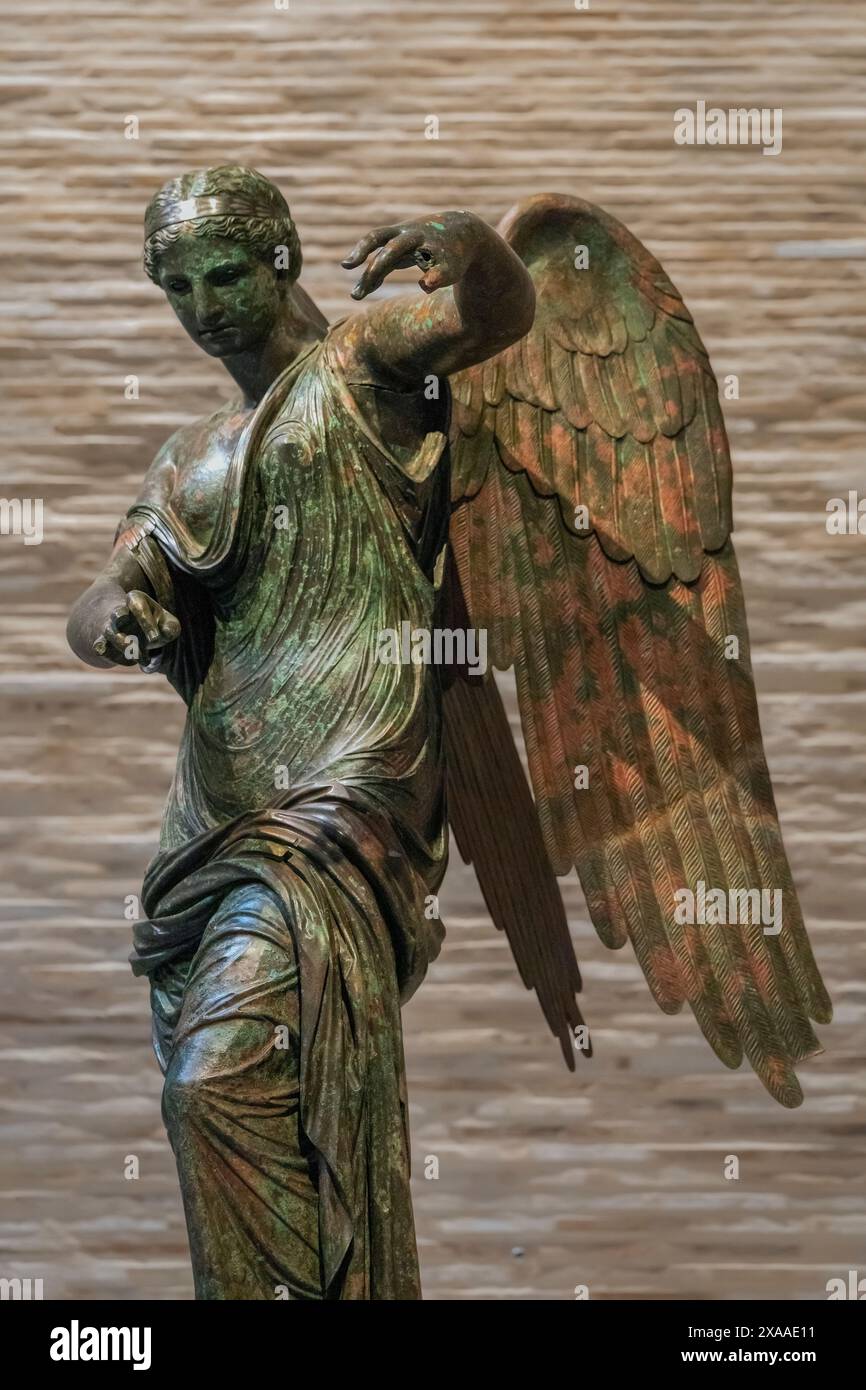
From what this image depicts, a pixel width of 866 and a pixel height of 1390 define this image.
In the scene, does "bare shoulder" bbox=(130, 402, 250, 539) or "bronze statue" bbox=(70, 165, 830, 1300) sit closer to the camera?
"bronze statue" bbox=(70, 165, 830, 1300)

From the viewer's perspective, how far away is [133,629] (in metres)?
3.86

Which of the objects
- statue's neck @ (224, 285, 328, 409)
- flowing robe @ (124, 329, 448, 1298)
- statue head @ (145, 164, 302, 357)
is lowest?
flowing robe @ (124, 329, 448, 1298)

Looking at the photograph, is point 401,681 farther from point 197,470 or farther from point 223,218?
point 223,218

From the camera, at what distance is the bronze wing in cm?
437

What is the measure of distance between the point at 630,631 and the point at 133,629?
0.99 metres

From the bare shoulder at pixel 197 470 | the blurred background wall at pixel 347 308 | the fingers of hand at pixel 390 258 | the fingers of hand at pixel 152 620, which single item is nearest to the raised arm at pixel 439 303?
the fingers of hand at pixel 390 258

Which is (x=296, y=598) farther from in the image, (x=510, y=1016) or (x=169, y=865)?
(x=510, y=1016)

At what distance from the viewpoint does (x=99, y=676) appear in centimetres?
616

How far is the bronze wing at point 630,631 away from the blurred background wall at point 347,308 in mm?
1633

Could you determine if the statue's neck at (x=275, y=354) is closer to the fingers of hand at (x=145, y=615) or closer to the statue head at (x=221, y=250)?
the statue head at (x=221, y=250)

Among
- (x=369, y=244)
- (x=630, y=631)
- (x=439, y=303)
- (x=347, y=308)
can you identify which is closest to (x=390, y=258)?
(x=369, y=244)

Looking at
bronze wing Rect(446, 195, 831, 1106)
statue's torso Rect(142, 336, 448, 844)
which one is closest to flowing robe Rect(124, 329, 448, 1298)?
statue's torso Rect(142, 336, 448, 844)

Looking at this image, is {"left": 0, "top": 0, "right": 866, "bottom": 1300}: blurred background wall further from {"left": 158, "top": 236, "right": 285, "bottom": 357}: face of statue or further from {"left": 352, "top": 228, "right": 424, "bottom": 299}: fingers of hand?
{"left": 352, "top": 228, "right": 424, "bottom": 299}: fingers of hand

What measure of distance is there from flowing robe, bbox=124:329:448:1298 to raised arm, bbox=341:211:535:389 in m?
0.09
